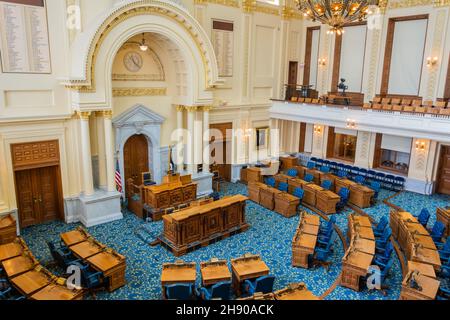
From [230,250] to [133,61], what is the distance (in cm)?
829

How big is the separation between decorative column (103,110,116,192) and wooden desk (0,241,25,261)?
13.3 ft

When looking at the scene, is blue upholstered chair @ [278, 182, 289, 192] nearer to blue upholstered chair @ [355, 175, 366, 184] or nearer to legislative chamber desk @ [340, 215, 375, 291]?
blue upholstered chair @ [355, 175, 366, 184]

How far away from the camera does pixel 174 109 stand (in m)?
15.9

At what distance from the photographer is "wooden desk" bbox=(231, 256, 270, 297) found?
8.62 metres

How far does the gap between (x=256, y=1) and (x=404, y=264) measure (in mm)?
12932

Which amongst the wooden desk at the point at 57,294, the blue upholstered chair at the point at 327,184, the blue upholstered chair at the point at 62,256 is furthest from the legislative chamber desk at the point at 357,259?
the blue upholstered chair at the point at 62,256

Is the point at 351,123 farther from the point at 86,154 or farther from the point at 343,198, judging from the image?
the point at 86,154

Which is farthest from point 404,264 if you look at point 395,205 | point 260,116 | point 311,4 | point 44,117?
point 44,117

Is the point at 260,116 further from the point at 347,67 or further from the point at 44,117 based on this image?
the point at 44,117

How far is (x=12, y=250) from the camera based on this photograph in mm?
9359

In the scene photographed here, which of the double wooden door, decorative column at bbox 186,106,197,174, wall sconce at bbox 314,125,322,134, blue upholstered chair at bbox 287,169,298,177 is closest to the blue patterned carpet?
the double wooden door

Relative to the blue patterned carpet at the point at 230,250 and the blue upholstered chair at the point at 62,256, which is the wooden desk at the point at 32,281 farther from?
the blue patterned carpet at the point at 230,250

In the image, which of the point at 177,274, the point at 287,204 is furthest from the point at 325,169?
the point at 177,274
